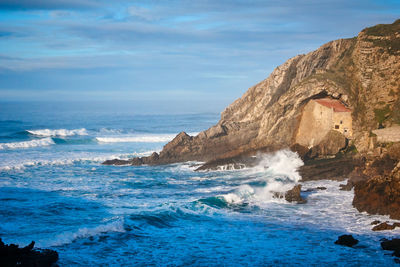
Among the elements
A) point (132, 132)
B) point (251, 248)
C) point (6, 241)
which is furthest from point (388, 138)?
point (132, 132)

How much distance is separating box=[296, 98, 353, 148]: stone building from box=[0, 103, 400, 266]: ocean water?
232cm

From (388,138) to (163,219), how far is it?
49.0 ft

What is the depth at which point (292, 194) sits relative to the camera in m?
24.6

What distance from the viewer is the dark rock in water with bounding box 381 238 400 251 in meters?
16.5

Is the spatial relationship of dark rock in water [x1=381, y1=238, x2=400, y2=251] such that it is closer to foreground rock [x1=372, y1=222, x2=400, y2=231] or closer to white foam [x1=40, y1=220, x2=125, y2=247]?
foreground rock [x1=372, y1=222, x2=400, y2=231]

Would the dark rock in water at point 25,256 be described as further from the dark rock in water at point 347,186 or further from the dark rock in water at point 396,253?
the dark rock in water at point 347,186

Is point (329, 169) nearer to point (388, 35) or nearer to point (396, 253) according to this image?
point (388, 35)

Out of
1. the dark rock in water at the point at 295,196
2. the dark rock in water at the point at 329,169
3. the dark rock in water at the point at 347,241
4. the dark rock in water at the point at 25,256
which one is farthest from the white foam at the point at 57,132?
the dark rock in water at the point at 347,241

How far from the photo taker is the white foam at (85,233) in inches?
704

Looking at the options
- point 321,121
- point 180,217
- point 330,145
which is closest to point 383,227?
point 180,217

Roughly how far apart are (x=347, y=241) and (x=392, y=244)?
1567mm

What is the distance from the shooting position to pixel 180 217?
73.1ft

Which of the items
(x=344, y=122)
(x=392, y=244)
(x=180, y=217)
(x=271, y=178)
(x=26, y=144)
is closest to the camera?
(x=392, y=244)

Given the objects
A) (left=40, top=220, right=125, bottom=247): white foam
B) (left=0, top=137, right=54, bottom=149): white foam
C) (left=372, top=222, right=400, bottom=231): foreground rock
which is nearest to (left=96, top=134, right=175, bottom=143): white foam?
(left=0, top=137, right=54, bottom=149): white foam
